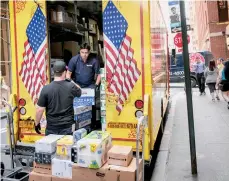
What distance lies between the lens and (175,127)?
8719 millimetres

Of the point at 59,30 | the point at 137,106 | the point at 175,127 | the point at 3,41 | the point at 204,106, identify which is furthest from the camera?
the point at 3,41

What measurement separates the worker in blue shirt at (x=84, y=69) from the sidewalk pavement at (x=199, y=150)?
2.06 m

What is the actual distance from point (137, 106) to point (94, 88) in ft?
5.60

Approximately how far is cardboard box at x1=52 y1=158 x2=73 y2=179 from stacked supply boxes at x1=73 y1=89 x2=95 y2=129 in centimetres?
126

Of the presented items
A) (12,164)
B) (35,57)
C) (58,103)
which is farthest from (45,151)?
(35,57)

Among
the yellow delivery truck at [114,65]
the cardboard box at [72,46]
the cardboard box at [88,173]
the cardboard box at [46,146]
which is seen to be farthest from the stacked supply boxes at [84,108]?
the cardboard box at [72,46]

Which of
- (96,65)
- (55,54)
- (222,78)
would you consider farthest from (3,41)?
(222,78)

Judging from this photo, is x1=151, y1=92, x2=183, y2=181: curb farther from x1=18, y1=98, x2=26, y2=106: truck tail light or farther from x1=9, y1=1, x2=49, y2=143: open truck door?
x1=18, y1=98, x2=26, y2=106: truck tail light

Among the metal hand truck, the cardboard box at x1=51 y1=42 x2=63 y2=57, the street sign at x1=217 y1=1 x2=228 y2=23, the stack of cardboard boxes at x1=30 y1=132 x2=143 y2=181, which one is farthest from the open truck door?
the street sign at x1=217 y1=1 x2=228 y2=23

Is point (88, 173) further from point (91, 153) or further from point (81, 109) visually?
point (81, 109)

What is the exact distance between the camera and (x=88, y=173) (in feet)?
11.9

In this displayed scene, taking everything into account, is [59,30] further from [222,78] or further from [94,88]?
[222,78]

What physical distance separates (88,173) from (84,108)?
1.98 meters

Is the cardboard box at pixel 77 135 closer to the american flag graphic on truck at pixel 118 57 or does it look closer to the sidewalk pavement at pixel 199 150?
the american flag graphic on truck at pixel 118 57
